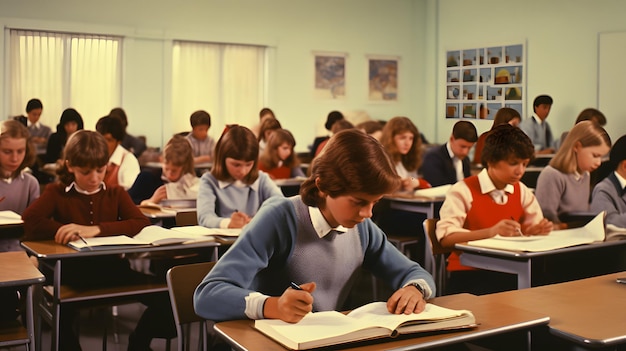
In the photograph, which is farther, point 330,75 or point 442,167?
point 330,75

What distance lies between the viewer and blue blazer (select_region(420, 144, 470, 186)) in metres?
5.63

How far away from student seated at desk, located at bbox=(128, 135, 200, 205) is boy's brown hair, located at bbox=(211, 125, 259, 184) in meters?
1.01

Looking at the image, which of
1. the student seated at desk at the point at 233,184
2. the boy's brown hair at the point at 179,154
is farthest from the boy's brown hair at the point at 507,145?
the boy's brown hair at the point at 179,154

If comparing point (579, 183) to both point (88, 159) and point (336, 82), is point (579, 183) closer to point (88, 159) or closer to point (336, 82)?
point (88, 159)

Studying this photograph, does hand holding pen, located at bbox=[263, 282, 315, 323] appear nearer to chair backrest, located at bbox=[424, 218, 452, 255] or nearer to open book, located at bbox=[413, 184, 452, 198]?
chair backrest, located at bbox=[424, 218, 452, 255]

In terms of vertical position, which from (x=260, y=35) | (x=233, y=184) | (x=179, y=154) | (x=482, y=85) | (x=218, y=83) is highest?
(x=260, y=35)

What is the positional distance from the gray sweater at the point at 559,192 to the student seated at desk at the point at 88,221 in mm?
1994

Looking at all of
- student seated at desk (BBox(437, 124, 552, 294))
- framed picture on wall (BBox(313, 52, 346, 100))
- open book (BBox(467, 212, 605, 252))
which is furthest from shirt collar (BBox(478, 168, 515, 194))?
framed picture on wall (BBox(313, 52, 346, 100))

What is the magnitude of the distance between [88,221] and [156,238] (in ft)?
1.55

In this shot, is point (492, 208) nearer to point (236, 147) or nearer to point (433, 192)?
point (236, 147)

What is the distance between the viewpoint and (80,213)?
12.2 feet

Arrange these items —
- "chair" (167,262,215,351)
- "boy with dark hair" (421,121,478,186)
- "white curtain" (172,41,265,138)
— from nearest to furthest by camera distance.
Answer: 1. "chair" (167,262,215,351)
2. "boy with dark hair" (421,121,478,186)
3. "white curtain" (172,41,265,138)

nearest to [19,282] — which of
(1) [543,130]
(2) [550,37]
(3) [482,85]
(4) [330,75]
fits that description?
(3) [482,85]

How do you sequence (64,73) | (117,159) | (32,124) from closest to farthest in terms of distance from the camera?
1. (117,159)
2. (32,124)
3. (64,73)
